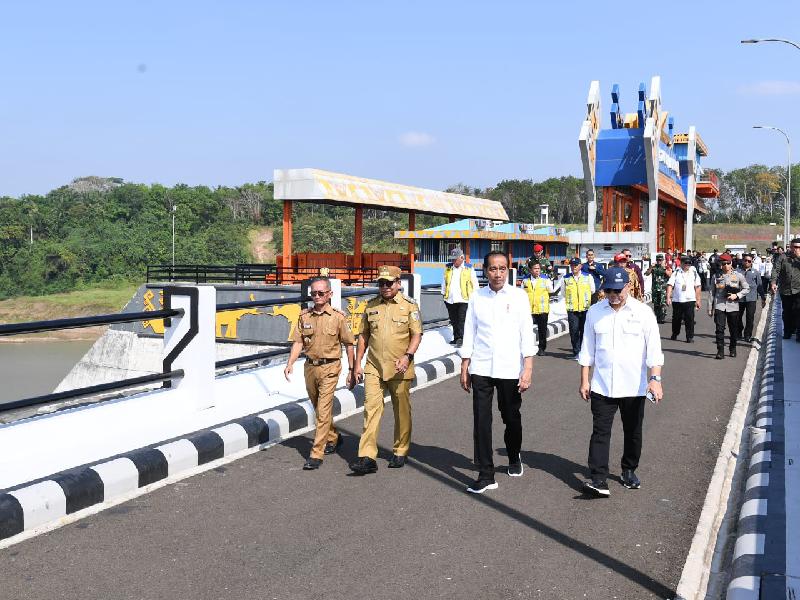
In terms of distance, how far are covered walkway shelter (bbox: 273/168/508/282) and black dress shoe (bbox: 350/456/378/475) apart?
20.5 meters

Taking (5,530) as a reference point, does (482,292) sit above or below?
above

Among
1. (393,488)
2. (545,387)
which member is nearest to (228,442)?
(393,488)

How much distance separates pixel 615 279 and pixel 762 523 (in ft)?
5.94

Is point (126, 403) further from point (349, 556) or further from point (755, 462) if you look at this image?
point (755, 462)

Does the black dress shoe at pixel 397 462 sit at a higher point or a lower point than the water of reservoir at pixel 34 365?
higher

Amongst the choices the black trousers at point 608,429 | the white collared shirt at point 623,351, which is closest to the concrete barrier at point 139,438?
the black trousers at point 608,429

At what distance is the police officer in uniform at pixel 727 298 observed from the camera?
14227mm

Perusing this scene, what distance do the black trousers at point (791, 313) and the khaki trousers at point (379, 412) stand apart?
34.9 ft

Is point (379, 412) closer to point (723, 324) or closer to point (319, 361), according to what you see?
point (319, 361)

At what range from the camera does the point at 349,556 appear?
4.66 m

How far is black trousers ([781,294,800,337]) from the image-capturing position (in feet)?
49.0

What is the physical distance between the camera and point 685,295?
→ 16.3 meters

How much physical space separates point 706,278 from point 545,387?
2525 centimetres

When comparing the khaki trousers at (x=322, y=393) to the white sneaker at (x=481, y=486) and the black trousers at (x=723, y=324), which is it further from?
the black trousers at (x=723, y=324)
